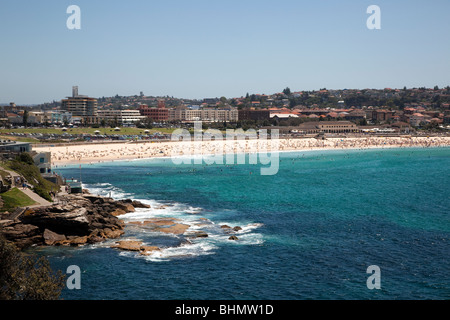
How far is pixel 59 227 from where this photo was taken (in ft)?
115

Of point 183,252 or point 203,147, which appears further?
point 203,147

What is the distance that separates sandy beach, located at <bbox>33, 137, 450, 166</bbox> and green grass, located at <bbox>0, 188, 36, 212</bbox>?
A: 157 feet

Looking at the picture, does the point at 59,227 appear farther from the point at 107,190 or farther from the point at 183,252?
the point at 107,190

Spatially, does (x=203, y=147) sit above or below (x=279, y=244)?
above

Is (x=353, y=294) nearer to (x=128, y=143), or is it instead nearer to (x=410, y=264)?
(x=410, y=264)

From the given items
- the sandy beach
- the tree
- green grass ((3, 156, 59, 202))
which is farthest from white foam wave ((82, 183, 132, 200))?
the tree

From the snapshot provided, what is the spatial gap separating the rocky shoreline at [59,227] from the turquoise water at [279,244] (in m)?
1.67

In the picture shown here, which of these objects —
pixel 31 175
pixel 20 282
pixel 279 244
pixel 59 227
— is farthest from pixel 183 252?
pixel 31 175

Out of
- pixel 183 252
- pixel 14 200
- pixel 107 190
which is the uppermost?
pixel 14 200

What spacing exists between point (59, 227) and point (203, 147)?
85322 millimetres

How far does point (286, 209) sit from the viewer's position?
4684 centimetres

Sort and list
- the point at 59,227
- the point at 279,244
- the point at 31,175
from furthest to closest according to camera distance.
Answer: the point at 31,175 → the point at 59,227 → the point at 279,244

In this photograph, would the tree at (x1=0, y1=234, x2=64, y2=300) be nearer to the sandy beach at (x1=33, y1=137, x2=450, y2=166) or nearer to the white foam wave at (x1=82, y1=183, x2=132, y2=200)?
the white foam wave at (x1=82, y1=183, x2=132, y2=200)
